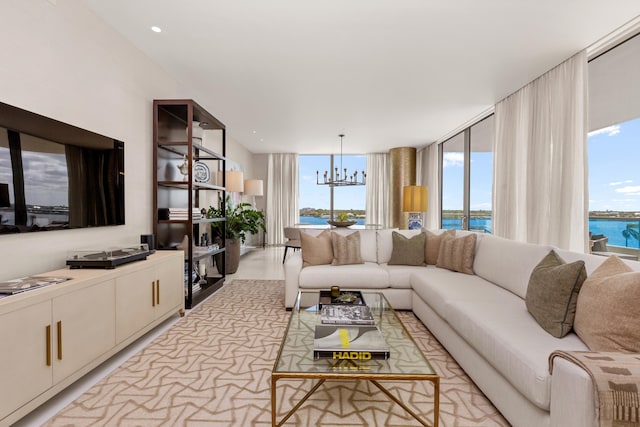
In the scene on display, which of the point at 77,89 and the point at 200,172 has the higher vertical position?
the point at 77,89

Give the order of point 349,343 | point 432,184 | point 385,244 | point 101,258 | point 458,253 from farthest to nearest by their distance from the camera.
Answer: point 432,184, point 385,244, point 458,253, point 101,258, point 349,343

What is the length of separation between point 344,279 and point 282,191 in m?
5.66

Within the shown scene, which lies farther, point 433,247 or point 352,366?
point 433,247

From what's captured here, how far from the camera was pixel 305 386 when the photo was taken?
187cm

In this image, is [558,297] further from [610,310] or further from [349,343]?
[349,343]

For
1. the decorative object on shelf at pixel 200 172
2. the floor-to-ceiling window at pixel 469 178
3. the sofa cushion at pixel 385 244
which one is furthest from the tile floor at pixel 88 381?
the floor-to-ceiling window at pixel 469 178

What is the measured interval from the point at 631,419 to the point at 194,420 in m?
1.81

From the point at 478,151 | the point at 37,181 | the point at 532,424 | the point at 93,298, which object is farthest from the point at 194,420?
the point at 478,151

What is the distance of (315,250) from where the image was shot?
351 cm

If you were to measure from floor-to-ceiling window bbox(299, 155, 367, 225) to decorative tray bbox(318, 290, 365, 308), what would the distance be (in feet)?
20.3

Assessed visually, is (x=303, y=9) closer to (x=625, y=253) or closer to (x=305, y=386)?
(x=305, y=386)

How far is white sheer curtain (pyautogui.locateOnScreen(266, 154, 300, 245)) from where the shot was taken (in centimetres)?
852

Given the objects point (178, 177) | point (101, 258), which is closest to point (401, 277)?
point (101, 258)

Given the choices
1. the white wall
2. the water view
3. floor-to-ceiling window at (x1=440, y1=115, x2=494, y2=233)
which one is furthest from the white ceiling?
the water view
